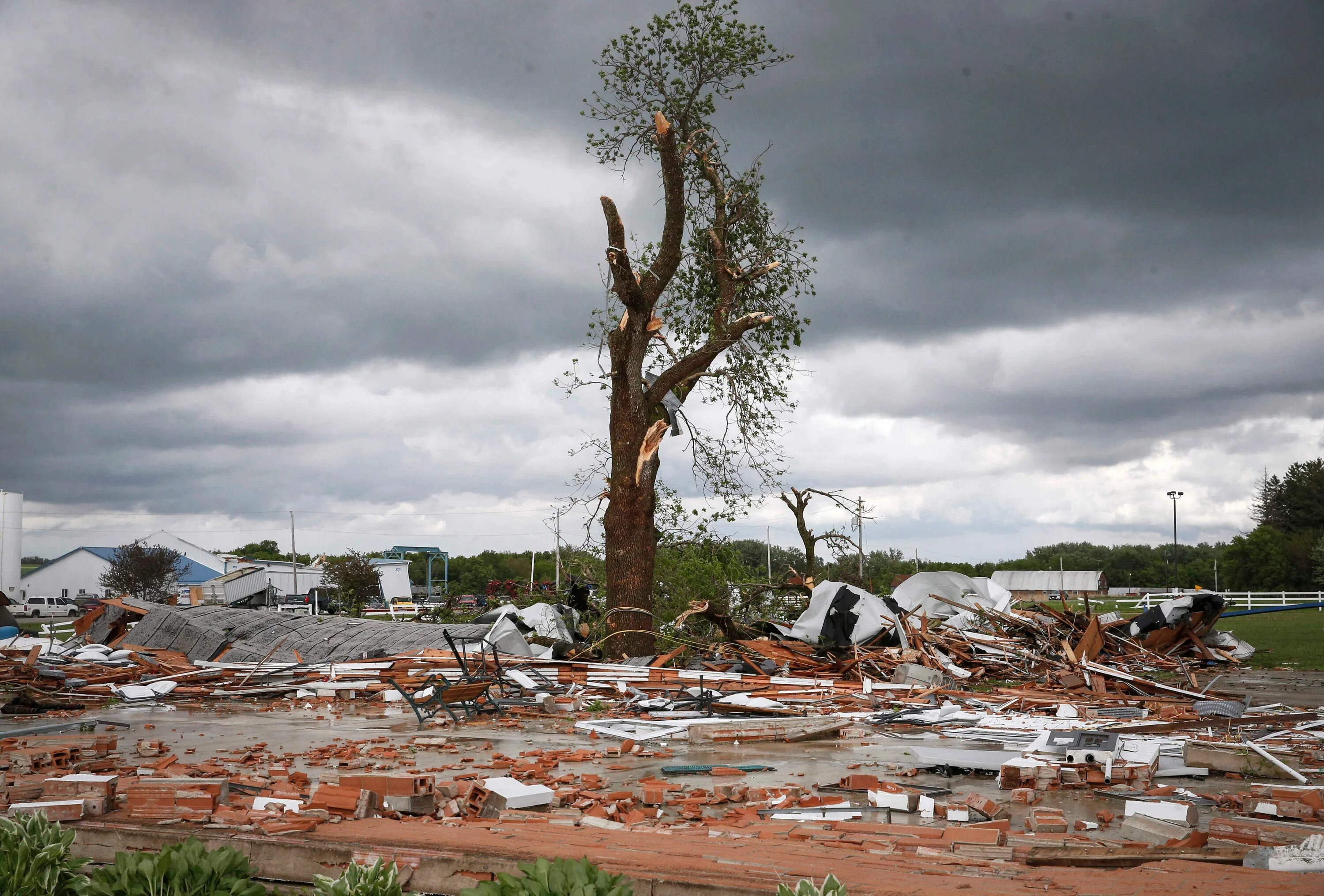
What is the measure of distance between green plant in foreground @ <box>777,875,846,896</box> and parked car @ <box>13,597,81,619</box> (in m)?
50.9

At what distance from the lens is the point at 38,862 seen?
347cm

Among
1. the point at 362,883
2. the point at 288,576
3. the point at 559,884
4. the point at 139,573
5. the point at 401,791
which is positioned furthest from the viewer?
the point at 288,576

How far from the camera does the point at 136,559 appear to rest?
4541cm

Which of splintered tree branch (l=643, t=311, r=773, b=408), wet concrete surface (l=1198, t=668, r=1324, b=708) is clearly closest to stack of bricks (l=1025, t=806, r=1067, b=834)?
wet concrete surface (l=1198, t=668, r=1324, b=708)

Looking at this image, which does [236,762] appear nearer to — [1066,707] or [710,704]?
[710,704]

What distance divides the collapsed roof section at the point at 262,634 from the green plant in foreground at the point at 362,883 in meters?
11.1

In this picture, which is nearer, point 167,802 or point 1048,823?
point 1048,823

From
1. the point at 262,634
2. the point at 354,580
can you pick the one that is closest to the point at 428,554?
the point at 354,580

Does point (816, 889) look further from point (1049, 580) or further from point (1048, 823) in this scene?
point (1049, 580)

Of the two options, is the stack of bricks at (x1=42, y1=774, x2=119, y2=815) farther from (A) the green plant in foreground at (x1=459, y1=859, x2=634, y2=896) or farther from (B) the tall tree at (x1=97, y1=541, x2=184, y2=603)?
(B) the tall tree at (x1=97, y1=541, x2=184, y2=603)

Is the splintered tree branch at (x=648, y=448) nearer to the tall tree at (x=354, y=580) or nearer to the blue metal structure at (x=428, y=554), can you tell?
the tall tree at (x=354, y=580)

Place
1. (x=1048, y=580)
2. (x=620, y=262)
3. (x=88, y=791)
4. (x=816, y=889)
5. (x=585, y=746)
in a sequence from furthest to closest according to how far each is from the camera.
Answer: (x=1048, y=580)
(x=620, y=262)
(x=585, y=746)
(x=88, y=791)
(x=816, y=889)

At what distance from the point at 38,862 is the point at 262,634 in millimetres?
14126

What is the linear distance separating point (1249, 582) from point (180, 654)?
66.7 meters
